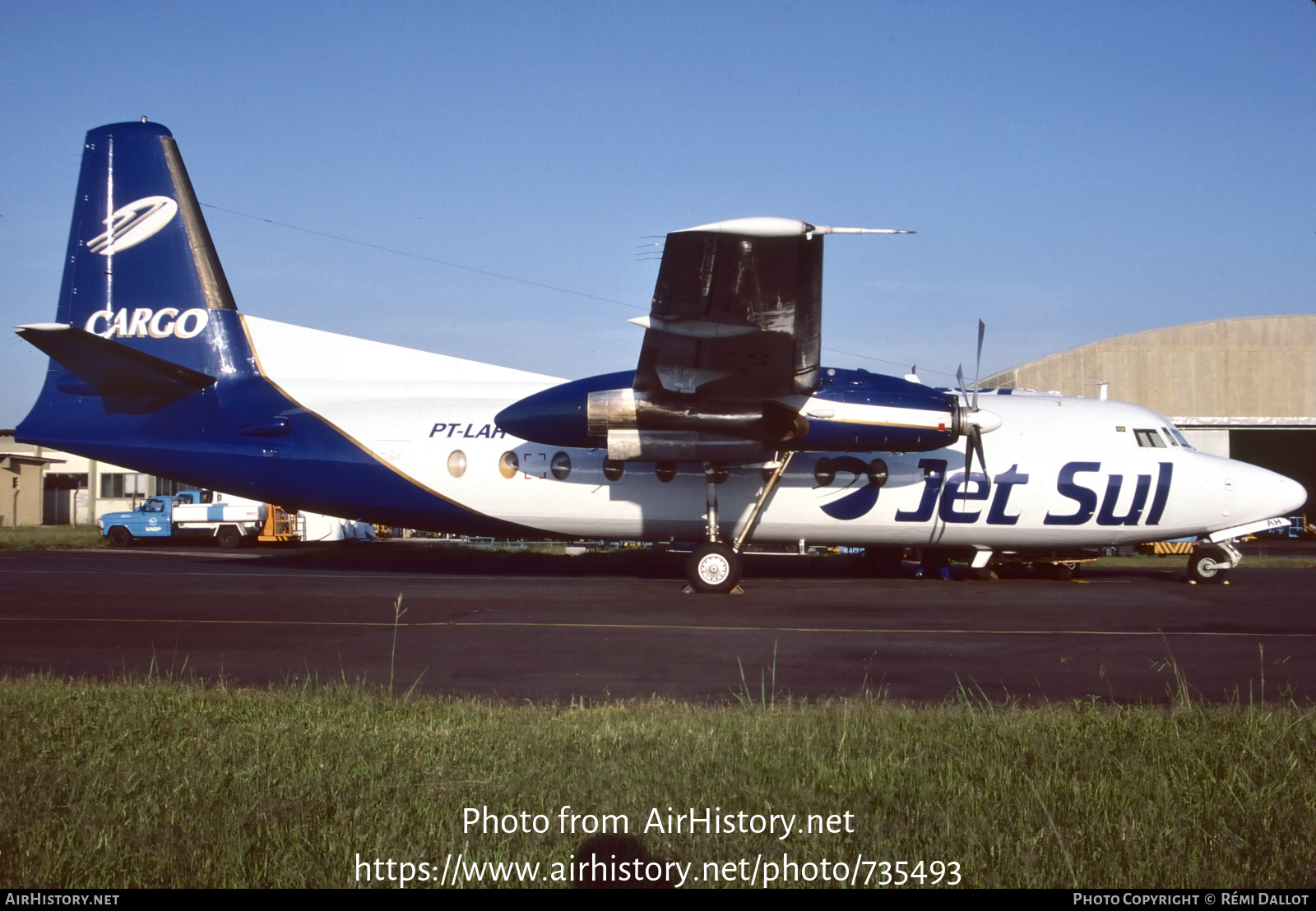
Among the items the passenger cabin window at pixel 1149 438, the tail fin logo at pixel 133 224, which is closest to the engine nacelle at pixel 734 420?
the passenger cabin window at pixel 1149 438

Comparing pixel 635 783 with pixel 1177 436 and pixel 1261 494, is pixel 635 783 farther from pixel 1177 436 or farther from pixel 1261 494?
pixel 1261 494

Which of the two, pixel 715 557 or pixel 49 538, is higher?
pixel 715 557

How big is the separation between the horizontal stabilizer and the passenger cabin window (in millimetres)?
15724

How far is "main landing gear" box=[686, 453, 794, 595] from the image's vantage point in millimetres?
15906

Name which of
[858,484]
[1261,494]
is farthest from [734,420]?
[1261,494]

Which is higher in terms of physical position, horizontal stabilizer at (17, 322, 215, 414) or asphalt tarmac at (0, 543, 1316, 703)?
horizontal stabilizer at (17, 322, 215, 414)

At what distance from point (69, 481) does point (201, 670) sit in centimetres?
5497

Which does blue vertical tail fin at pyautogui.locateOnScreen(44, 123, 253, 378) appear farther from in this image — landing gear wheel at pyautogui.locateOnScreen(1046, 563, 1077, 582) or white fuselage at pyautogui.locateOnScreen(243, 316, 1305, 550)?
landing gear wheel at pyautogui.locateOnScreen(1046, 563, 1077, 582)

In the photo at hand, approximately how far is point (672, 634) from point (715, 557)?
4651 millimetres

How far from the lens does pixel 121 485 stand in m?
53.7

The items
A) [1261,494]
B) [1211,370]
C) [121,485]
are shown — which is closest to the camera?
[1261,494]

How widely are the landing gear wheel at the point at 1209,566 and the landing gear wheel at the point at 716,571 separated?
8.51 metres

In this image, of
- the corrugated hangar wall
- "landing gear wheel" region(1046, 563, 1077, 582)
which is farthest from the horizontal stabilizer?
the corrugated hangar wall
